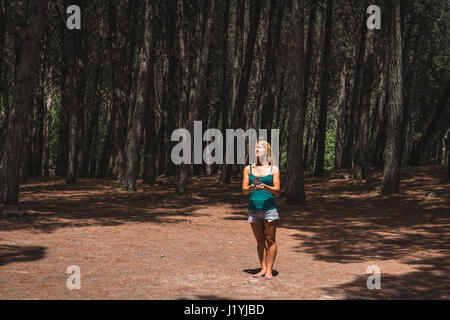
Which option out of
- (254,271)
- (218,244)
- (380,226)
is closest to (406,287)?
(254,271)

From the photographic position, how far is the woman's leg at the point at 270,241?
7.73 metres

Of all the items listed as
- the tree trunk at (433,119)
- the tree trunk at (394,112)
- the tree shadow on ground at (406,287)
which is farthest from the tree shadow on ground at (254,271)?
the tree trunk at (433,119)

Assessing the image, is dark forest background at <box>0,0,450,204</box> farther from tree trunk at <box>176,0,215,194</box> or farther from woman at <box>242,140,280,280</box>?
woman at <box>242,140,280,280</box>

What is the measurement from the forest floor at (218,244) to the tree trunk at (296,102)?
807mm

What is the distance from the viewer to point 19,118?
14.4m

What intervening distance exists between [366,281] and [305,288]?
116 centimetres

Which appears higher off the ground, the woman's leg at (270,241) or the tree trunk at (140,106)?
the tree trunk at (140,106)

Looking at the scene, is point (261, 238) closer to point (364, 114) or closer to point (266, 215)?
point (266, 215)

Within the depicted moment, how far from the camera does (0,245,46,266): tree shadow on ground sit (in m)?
9.08
